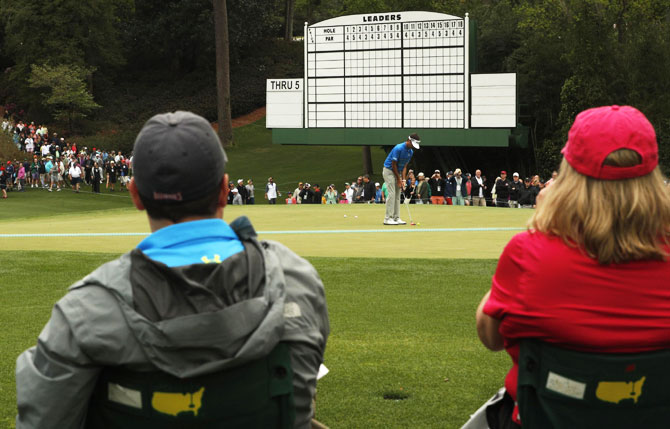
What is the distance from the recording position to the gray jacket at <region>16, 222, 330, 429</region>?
225 centimetres

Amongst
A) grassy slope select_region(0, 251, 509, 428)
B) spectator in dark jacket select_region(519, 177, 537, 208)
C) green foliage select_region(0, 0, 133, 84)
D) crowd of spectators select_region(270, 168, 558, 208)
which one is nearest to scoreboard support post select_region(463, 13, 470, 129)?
crowd of spectators select_region(270, 168, 558, 208)

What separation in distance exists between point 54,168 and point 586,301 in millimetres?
42310

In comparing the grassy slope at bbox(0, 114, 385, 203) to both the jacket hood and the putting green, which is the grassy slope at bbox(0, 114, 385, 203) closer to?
the putting green

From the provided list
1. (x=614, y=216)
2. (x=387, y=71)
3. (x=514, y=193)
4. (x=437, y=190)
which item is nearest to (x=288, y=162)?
(x=387, y=71)

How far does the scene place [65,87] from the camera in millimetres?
58750

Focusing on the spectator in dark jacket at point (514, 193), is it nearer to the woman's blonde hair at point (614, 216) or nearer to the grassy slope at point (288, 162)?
the grassy slope at point (288, 162)

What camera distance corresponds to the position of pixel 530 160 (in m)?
43.2

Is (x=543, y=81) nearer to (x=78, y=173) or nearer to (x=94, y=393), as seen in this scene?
(x=78, y=173)

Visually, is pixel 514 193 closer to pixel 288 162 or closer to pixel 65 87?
pixel 288 162

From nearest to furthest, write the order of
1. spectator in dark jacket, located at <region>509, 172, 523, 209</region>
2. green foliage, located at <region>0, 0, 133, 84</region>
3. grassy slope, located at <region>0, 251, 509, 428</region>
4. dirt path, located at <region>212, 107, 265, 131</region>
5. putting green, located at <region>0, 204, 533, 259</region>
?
grassy slope, located at <region>0, 251, 509, 428</region>
putting green, located at <region>0, 204, 533, 259</region>
spectator in dark jacket, located at <region>509, 172, 523, 209</region>
green foliage, located at <region>0, 0, 133, 84</region>
dirt path, located at <region>212, 107, 265, 131</region>

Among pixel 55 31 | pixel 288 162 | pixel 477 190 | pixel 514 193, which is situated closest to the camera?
pixel 514 193

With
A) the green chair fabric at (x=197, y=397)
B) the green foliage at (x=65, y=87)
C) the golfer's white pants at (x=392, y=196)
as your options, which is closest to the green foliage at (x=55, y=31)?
the green foliage at (x=65, y=87)

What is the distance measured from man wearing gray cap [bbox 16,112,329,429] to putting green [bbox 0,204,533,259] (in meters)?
10.5

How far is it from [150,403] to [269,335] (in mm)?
355
